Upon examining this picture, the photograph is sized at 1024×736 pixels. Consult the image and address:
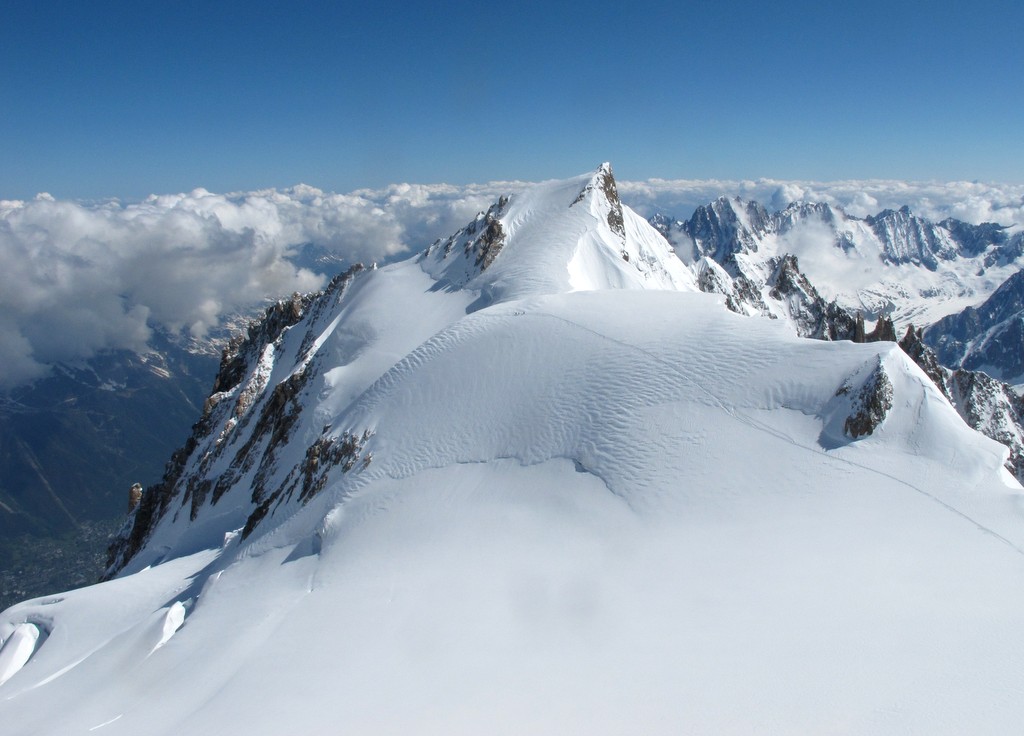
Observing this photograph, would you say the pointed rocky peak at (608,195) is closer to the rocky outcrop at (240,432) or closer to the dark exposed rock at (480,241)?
the dark exposed rock at (480,241)

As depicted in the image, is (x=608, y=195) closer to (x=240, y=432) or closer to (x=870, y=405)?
(x=240, y=432)

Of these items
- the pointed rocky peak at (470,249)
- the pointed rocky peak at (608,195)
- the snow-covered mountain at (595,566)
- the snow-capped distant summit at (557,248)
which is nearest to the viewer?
the snow-covered mountain at (595,566)

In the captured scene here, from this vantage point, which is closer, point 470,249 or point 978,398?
point 470,249

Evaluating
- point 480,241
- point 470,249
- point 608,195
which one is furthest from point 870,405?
point 608,195

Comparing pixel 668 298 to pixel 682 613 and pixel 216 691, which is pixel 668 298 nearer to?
pixel 682 613

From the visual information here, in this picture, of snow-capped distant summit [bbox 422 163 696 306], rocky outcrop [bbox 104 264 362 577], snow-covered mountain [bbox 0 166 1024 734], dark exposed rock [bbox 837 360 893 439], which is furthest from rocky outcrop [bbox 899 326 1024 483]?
rocky outcrop [bbox 104 264 362 577]

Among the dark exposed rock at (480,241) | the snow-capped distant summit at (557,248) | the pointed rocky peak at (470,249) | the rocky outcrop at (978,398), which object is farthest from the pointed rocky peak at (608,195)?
the rocky outcrop at (978,398)

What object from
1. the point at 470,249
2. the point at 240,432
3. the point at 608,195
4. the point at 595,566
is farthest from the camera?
the point at 608,195

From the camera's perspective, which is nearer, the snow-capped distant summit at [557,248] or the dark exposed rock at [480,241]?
the snow-capped distant summit at [557,248]

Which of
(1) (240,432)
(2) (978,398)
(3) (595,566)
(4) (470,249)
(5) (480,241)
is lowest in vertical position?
(2) (978,398)

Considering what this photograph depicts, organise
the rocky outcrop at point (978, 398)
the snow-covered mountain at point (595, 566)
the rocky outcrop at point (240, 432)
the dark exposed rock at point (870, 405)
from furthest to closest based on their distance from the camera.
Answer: the rocky outcrop at point (978, 398), the rocky outcrop at point (240, 432), the dark exposed rock at point (870, 405), the snow-covered mountain at point (595, 566)
